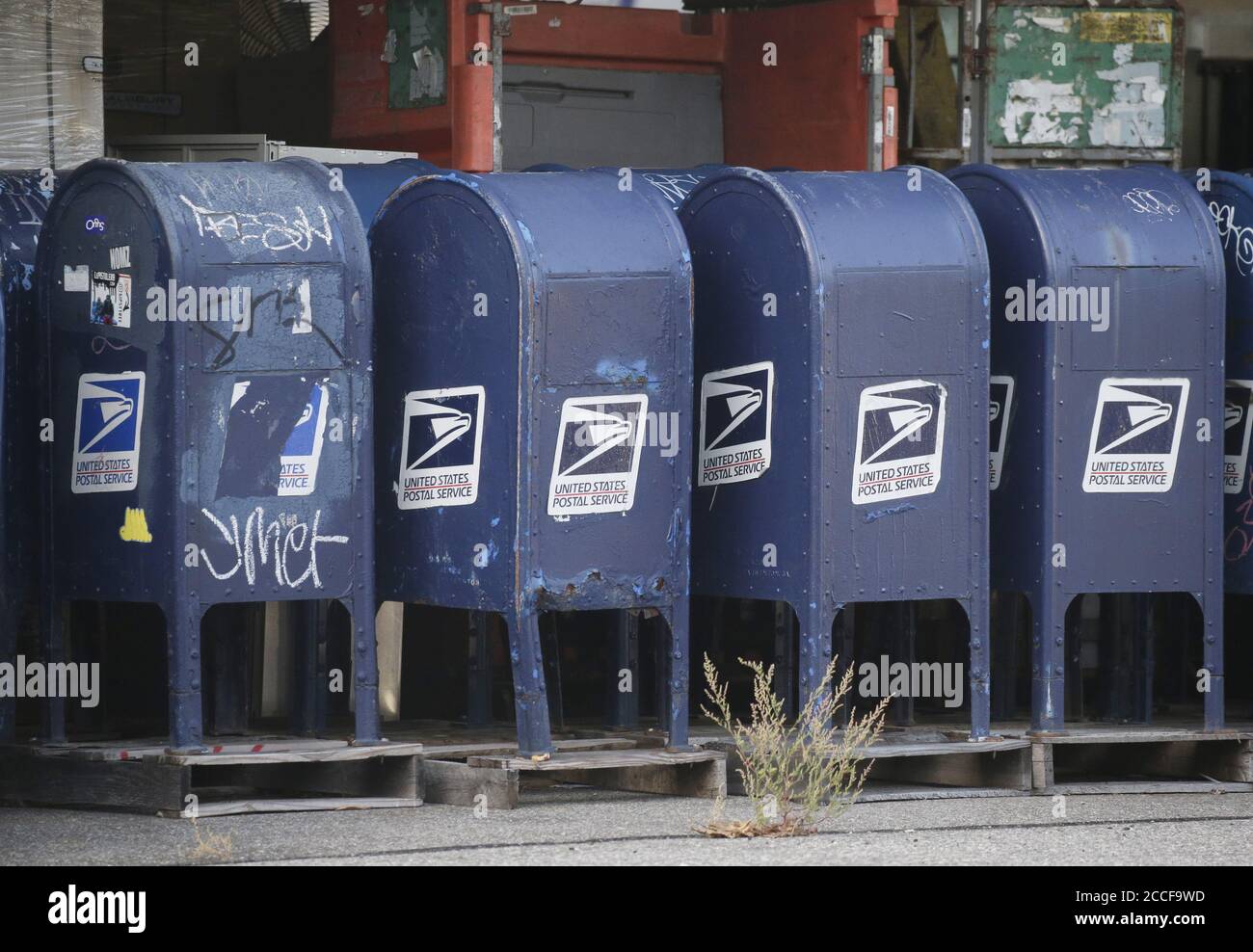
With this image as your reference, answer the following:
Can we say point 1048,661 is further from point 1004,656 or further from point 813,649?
point 813,649

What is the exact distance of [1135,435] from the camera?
29.0 feet

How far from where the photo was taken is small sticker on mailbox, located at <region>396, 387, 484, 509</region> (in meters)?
8.23

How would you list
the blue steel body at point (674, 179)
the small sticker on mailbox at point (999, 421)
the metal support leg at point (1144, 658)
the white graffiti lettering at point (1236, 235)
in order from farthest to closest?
the blue steel body at point (674, 179) → the metal support leg at point (1144, 658) → the white graffiti lettering at point (1236, 235) → the small sticker on mailbox at point (999, 421)

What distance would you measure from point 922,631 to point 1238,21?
5.92 meters

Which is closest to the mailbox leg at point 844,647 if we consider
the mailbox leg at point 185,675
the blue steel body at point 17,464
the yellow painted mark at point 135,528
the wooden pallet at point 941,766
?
the wooden pallet at point 941,766

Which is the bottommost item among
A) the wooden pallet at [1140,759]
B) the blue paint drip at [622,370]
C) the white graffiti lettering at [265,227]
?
the wooden pallet at [1140,759]

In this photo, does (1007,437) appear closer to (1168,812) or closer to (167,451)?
(1168,812)

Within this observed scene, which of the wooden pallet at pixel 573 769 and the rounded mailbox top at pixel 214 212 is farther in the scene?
the wooden pallet at pixel 573 769

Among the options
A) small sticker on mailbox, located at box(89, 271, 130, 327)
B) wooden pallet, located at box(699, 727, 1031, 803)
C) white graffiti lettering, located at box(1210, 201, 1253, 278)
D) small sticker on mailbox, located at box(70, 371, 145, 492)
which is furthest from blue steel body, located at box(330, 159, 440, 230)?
white graffiti lettering, located at box(1210, 201, 1253, 278)

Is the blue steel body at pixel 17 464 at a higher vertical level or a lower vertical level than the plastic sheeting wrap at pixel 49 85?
lower

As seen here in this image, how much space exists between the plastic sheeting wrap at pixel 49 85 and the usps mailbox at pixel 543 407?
7.77 ft

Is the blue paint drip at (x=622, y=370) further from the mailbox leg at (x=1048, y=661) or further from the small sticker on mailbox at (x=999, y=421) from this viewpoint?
the mailbox leg at (x=1048, y=661)

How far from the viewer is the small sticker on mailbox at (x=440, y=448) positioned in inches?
324

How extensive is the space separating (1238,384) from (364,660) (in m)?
3.66
